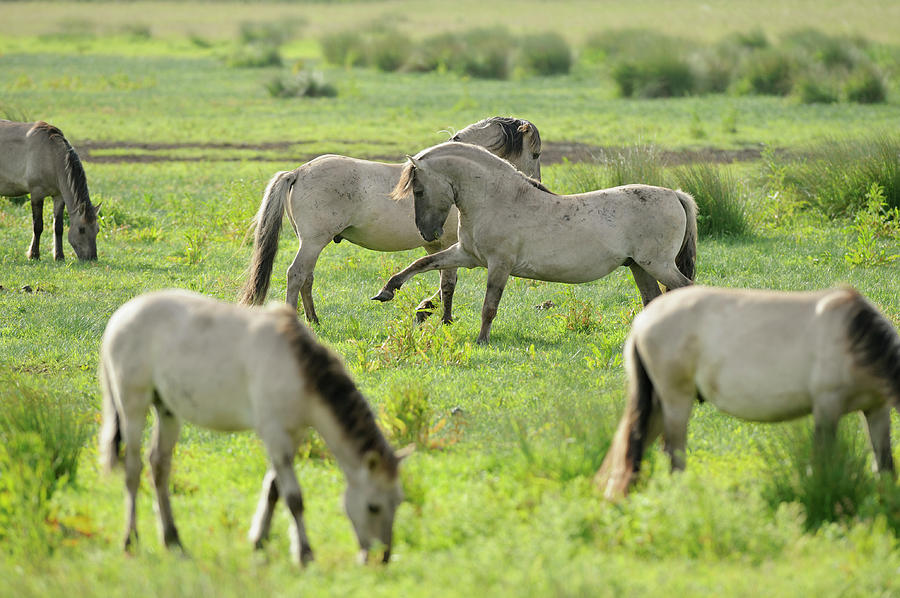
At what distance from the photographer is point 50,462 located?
219 inches

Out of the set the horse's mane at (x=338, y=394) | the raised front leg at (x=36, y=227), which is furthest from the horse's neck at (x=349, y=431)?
the raised front leg at (x=36, y=227)

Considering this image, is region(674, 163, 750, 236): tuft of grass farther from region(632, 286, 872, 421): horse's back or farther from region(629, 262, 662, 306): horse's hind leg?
region(632, 286, 872, 421): horse's back

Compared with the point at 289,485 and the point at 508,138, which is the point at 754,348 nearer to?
the point at 289,485

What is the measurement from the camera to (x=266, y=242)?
32.3ft

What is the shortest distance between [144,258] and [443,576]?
9.58 m

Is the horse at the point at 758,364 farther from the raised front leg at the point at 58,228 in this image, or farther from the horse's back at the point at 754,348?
the raised front leg at the point at 58,228

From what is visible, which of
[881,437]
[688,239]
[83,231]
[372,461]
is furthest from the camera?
[83,231]

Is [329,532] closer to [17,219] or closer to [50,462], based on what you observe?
[50,462]

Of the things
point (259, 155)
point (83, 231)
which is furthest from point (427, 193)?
point (259, 155)

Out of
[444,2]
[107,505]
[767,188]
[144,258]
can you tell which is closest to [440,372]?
[107,505]

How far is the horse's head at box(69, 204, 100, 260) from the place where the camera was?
12.7m

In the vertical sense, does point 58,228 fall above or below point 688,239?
below

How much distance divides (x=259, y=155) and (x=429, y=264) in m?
13.0

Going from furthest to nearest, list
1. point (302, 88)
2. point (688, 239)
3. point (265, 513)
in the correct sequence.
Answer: point (302, 88) → point (688, 239) → point (265, 513)
